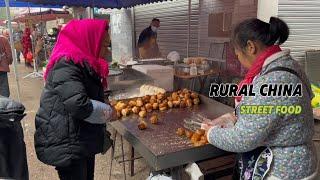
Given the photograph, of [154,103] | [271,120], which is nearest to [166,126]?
[154,103]

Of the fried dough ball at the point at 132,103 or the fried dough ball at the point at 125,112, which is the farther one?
the fried dough ball at the point at 132,103

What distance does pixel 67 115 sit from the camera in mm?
1933

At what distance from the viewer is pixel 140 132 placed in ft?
7.29

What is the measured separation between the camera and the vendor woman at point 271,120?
1407mm

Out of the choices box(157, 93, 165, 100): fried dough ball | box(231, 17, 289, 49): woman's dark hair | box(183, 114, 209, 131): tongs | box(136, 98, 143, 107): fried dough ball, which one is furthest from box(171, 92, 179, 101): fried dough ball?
box(231, 17, 289, 49): woman's dark hair

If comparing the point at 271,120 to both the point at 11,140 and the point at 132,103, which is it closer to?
the point at 11,140

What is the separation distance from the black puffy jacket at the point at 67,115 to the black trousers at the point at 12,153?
206 mm

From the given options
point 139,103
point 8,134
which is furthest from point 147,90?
point 8,134

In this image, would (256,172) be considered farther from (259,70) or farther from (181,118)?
(181,118)

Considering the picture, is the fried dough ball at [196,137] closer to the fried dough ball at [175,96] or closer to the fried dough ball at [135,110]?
the fried dough ball at [135,110]

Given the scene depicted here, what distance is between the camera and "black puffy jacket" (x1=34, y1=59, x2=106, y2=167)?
1818mm

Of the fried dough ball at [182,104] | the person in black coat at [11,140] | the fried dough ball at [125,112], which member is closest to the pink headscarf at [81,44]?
the person in black coat at [11,140]

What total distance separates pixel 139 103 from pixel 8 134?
4.28 feet

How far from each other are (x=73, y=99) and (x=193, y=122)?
95 cm
